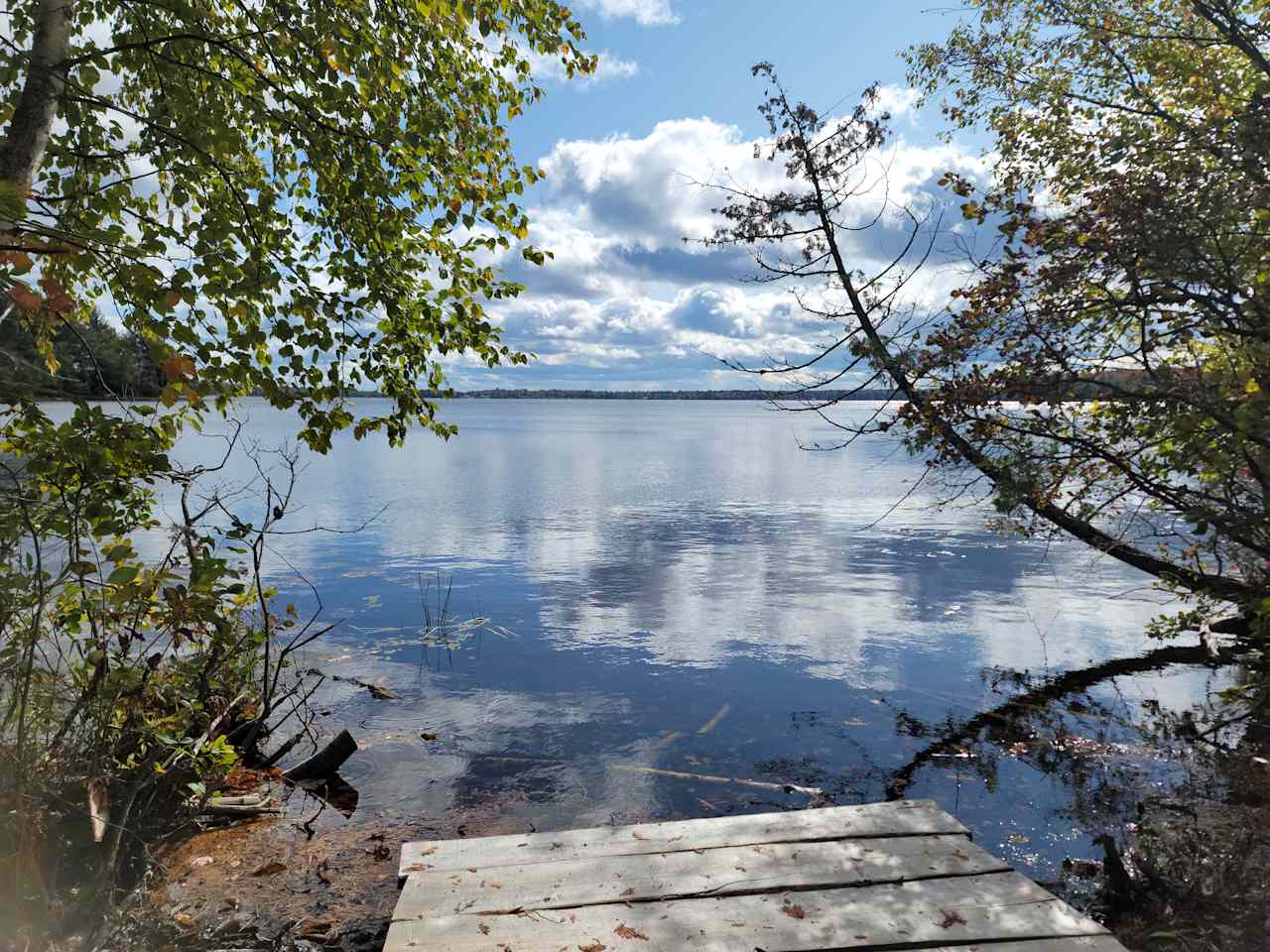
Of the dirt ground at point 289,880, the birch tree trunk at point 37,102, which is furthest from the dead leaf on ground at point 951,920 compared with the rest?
the birch tree trunk at point 37,102

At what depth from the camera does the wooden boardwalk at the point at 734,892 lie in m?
4.71

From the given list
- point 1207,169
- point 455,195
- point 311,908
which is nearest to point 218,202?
point 455,195

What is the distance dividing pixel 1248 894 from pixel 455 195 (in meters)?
9.06

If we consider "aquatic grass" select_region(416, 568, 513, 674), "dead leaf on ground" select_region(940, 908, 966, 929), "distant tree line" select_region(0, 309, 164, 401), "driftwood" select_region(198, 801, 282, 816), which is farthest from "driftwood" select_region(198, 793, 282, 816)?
"dead leaf on ground" select_region(940, 908, 966, 929)

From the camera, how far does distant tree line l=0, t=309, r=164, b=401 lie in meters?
3.92

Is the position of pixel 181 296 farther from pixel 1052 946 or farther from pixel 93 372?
pixel 1052 946

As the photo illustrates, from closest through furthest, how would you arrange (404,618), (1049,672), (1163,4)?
(1163,4) < (1049,672) < (404,618)

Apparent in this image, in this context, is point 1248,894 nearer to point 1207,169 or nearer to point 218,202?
point 1207,169

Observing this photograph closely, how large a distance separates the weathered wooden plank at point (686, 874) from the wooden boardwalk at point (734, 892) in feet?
0.04

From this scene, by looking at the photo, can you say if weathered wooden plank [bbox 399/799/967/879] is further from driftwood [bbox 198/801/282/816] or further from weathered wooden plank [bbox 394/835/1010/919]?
driftwood [bbox 198/801/282/816]

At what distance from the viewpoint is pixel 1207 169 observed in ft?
22.8

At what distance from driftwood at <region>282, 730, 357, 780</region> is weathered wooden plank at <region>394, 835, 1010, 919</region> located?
4445 mm

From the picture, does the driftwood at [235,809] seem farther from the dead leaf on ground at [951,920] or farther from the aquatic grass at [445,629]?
the dead leaf on ground at [951,920]

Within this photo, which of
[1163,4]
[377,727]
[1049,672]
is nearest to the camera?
[1163,4]
